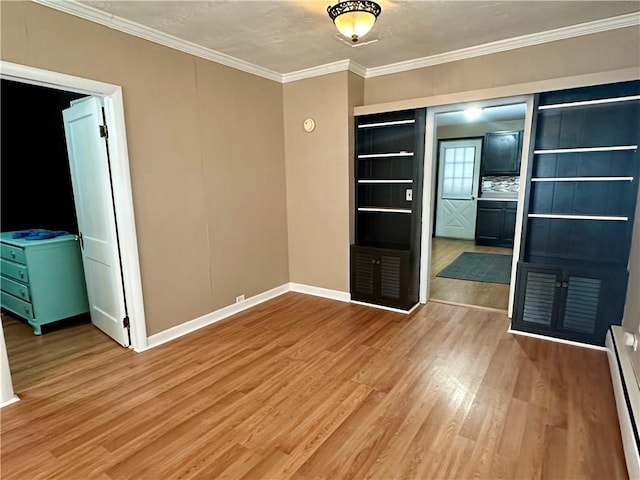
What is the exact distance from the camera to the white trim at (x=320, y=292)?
165 inches

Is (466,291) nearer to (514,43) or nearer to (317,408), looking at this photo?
(514,43)

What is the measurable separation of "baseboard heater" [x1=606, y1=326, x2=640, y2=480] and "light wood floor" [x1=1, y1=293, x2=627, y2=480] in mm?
70

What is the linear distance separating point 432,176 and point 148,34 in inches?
118

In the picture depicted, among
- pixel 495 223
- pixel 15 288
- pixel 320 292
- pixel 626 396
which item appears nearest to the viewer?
pixel 626 396

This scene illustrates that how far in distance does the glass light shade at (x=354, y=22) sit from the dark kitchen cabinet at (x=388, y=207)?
155 centimetres

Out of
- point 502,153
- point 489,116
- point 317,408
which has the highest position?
point 489,116

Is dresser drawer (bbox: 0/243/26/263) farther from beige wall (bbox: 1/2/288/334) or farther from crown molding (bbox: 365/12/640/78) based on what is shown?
crown molding (bbox: 365/12/640/78)

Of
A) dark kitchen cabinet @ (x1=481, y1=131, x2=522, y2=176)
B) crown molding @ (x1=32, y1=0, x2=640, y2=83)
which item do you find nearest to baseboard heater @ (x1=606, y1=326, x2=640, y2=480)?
crown molding @ (x1=32, y1=0, x2=640, y2=83)

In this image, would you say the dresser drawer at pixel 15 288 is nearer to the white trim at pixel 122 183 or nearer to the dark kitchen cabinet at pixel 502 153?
the white trim at pixel 122 183

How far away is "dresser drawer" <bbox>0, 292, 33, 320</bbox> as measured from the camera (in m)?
3.34

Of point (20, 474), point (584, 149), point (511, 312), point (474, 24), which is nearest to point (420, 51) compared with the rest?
point (474, 24)

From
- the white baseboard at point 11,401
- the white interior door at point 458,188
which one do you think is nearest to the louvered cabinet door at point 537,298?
the white baseboard at point 11,401

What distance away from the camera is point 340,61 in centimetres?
365

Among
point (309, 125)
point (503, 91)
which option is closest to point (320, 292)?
point (309, 125)
